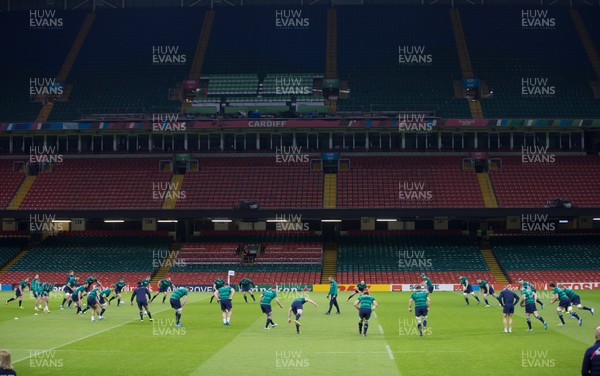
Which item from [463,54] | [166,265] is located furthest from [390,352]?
[463,54]

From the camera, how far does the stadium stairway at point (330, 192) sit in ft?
226

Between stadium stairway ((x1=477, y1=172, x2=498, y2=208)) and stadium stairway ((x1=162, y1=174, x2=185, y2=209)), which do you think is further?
stadium stairway ((x1=162, y1=174, x2=185, y2=209))

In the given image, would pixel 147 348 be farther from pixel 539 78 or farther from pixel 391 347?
pixel 539 78

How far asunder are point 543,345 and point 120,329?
57.3 feet

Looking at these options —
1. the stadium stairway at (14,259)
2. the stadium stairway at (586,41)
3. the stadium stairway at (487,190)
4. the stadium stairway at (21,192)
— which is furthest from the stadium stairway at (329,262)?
the stadium stairway at (586,41)

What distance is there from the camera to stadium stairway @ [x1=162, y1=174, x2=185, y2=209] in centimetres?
7012

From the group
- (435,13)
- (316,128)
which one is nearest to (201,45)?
(316,128)

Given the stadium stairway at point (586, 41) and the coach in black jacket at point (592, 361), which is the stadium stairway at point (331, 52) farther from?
the coach in black jacket at point (592, 361)

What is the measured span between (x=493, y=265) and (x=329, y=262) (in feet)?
49.0

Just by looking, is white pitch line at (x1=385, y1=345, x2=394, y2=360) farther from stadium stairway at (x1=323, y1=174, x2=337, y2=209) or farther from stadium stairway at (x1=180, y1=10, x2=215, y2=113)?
stadium stairway at (x1=180, y1=10, x2=215, y2=113)

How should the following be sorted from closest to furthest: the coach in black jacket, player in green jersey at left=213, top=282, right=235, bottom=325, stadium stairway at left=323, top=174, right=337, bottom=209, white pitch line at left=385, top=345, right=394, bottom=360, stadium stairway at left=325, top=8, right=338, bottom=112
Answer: the coach in black jacket → white pitch line at left=385, top=345, right=394, bottom=360 → player in green jersey at left=213, top=282, right=235, bottom=325 → stadium stairway at left=323, top=174, right=337, bottom=209 → stadium stairway at left=325, top=8, right=338, bottom=112

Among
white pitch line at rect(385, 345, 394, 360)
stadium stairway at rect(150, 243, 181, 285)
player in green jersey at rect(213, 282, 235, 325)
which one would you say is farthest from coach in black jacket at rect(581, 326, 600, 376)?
stadium stairway at rect(150, 243, 181, 285)

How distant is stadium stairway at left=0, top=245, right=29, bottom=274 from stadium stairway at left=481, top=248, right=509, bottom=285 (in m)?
43.9

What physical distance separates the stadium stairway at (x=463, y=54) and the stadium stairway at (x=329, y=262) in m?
20.5
